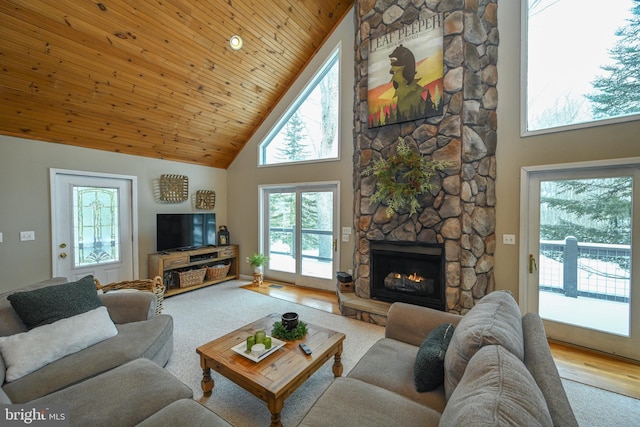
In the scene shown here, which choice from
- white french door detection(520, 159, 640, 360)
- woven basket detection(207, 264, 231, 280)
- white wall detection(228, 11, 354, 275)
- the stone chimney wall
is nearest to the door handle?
white french door detection(520, 159, 640, 360)

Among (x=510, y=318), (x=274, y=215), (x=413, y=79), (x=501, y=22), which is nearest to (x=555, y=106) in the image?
(x=501, y=22)

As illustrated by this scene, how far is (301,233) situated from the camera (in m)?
5.02

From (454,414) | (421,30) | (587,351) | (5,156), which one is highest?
(421,30)

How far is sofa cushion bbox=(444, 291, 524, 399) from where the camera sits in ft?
3.99

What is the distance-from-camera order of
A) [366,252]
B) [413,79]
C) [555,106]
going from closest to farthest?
1. [555,106]
2. [413,79]
3. [366,252]

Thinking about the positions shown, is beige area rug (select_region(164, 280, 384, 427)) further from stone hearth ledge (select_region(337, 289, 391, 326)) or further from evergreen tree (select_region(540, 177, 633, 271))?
evergreen tree (select_region(540, 177, 633, 271))

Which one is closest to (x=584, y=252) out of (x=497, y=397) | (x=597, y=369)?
(x=597, y=369)

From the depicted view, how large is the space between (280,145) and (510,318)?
4.65 meters

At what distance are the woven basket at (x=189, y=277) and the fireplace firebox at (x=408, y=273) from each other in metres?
3.06

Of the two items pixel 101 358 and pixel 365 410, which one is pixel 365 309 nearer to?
pixel 365 410

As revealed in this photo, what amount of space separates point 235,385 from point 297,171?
11.5ft

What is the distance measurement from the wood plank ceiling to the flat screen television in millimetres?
1141

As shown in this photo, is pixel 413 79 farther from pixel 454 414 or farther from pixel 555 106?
pixel 454 414

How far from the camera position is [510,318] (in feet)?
4.66
